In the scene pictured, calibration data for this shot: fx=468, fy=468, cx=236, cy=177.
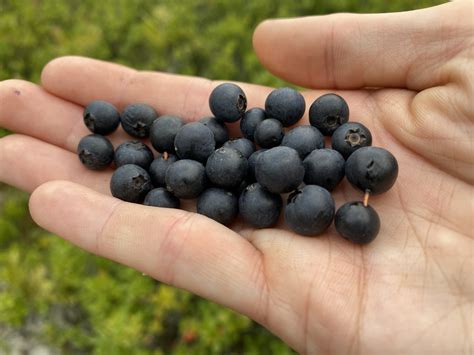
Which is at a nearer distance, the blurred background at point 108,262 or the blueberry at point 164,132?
the blueberry at point 164,132

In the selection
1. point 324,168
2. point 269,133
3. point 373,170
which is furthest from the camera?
point 269,133

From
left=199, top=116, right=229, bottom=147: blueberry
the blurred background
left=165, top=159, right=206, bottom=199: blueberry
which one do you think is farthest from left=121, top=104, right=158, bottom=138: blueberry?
the blurred background

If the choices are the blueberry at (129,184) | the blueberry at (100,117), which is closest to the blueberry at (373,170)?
the blueberry at (129,184)

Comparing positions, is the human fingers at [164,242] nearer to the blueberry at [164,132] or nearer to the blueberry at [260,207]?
the blueberry at [260,207]

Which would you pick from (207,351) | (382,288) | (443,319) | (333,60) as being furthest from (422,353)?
(333,60)

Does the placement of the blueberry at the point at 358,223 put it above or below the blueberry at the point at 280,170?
below

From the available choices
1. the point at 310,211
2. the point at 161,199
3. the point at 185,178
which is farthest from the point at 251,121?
the point at 310,211

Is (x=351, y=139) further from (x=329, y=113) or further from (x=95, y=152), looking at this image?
(x=95, y=152)
